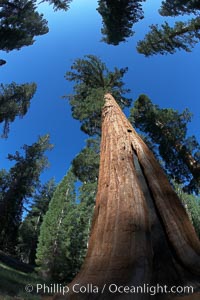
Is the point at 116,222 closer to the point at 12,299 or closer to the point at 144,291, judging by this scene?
the point at 144,291

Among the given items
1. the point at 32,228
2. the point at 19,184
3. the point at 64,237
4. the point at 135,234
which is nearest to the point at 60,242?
the point at 64,237

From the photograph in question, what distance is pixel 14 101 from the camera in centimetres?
2330

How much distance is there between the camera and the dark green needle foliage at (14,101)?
22756 millimetres

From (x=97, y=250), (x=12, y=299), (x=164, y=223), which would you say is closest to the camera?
(x=97, y=250)

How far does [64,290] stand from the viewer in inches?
136

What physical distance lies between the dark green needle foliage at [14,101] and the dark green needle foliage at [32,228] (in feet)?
46.3

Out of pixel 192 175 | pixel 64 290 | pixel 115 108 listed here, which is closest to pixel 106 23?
pixel 115 108

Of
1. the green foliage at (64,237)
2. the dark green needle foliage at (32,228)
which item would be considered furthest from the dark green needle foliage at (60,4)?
the dark green needle foliage at (32,228)

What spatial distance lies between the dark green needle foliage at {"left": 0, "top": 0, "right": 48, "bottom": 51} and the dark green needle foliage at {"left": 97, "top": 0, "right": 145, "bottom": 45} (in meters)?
4.35

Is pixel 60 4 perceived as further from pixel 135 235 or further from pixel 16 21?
pixel 135 235

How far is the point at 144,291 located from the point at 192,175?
46.5 feet

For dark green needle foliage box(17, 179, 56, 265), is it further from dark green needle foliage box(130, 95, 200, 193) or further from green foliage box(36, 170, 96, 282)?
dark green needle foliage box(130, 95, 200, 193)

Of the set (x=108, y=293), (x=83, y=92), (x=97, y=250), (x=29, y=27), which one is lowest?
(x=108, y=293)

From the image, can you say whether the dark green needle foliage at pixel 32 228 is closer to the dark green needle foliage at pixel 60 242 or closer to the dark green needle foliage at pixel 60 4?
the dark green needle foliage at pixel 60 242
